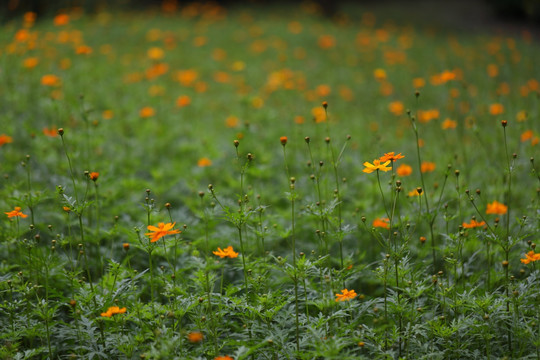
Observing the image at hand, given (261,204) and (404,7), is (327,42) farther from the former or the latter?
(404,7)

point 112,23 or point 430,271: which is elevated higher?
point 112,23

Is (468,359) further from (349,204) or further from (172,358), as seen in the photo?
(349,204)

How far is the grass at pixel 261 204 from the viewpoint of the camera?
1.83 metres

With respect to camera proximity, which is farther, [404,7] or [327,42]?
[404,7]

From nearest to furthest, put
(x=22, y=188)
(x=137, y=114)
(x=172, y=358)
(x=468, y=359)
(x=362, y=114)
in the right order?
(x=172, y=358) → (x=468, y=359) → (x=22, y=188) → (x=137, y=114) → (x=362, y=114)

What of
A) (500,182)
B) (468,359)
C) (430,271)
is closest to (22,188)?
(430,271)

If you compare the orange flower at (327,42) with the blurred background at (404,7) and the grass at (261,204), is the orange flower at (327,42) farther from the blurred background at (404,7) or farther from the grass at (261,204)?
the blurred background at (404,7)

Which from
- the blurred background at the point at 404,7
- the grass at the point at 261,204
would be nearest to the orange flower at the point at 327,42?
the grass at the point at 261,204

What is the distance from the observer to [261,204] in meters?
2.66

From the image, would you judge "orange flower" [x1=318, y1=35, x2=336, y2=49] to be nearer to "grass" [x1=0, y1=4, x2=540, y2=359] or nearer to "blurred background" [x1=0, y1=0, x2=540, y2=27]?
"grass" [x1=0, y1=4, x2=540, y2=359]

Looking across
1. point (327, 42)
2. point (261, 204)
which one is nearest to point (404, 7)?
point (327, 42)

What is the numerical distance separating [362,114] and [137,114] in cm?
276

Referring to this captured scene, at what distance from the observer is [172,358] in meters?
1.64

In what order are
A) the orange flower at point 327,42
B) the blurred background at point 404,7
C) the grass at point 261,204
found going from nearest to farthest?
the grass at point 261,204, the orange flower at point 327,42, the blurred background at point 404,7
